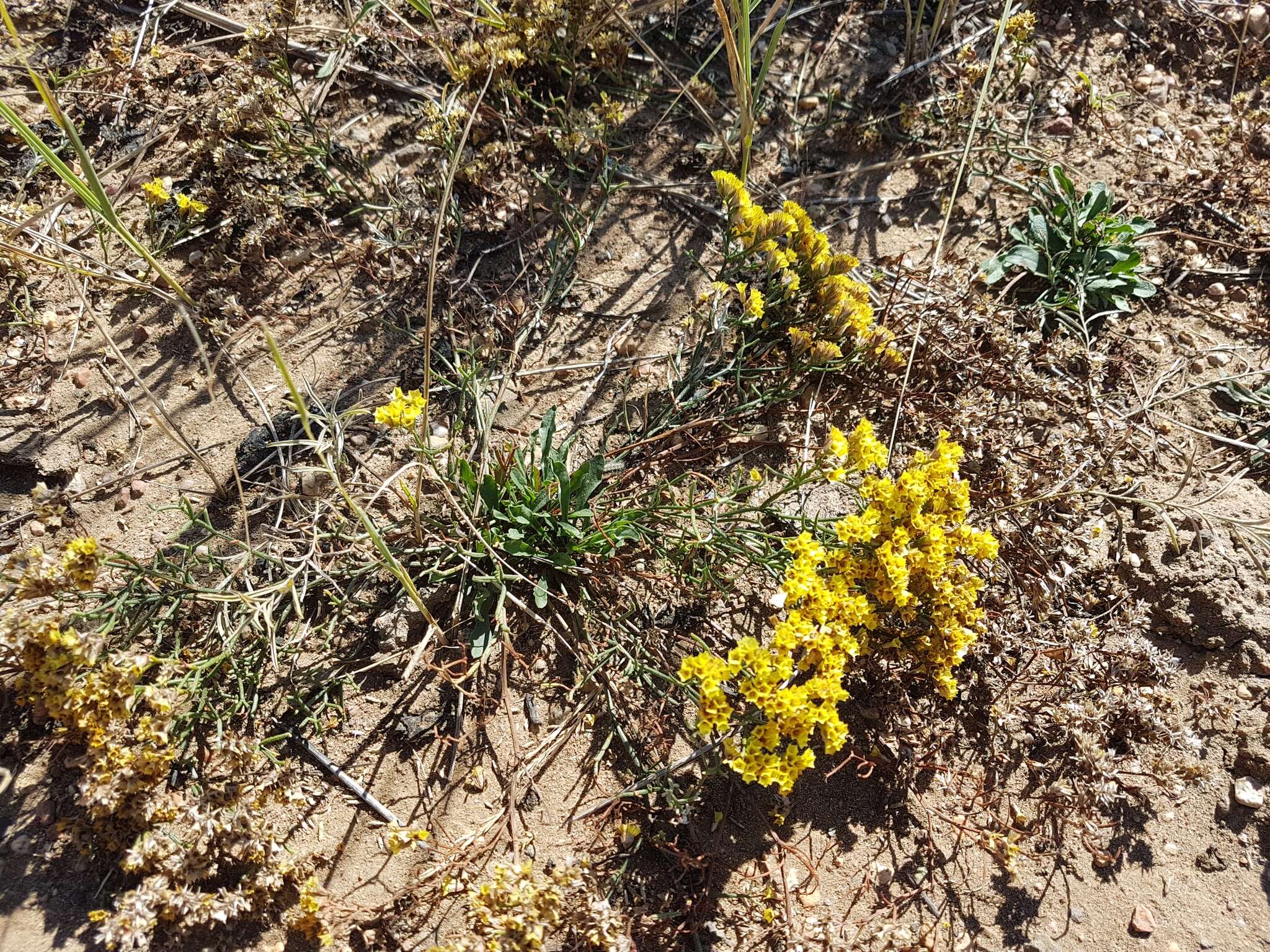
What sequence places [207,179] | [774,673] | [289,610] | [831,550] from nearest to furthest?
[774,673] → [831,550] → [289,610] → [207,179]

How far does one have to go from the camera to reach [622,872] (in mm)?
2520

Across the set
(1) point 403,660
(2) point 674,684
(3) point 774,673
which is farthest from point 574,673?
(3) point 774,673

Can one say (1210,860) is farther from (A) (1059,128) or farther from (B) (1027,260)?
(A) (1059,128)

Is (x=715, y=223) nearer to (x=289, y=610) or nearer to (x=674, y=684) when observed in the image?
(x=674, y=684)

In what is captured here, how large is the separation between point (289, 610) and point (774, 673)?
174 cm

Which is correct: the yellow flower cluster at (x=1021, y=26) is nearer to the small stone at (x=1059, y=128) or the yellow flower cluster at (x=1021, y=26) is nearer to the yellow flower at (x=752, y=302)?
the small stone at (x=1059, y=128)

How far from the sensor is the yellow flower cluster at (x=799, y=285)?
2.98 meters

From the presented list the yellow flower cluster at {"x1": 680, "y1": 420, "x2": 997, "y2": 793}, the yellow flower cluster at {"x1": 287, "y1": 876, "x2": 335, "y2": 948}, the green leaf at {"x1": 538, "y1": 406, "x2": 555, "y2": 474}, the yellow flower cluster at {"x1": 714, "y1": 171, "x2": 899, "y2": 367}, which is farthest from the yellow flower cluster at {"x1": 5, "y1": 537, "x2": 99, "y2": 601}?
the yellow flower cluster at {"x1": 714, "y1": 171, "x2": 899, "y2": 367}

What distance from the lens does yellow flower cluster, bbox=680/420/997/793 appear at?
2.32 meters

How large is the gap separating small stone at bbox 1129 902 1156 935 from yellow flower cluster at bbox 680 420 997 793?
103cm

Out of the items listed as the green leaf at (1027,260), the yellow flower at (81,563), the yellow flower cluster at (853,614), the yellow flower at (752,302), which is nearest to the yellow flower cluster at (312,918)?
the yellow flower at (81,563)

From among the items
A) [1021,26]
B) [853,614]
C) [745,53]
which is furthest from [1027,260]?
[853,614]

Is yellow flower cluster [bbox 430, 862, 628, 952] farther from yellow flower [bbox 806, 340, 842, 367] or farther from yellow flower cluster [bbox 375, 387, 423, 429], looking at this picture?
yellow flower [bbox 806, 340, 842, 367]

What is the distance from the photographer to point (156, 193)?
10.6 feet
